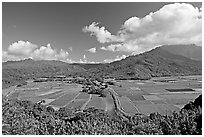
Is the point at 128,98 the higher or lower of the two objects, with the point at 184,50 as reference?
lower

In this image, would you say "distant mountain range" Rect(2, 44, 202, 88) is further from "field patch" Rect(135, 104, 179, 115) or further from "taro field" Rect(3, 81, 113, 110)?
"field patch" Rect(135, 104, 179, 115)

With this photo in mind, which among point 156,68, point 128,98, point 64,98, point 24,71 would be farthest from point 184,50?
point 64,98

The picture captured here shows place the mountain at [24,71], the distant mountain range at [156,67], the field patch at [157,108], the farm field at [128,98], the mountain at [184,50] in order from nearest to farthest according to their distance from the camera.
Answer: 1. the field patch at [157,108]
2. the farm field at [128,98]
3. the mountain at [24,71]
4. the distant mountain range at [156,67]
5. the mountain at [184,50]

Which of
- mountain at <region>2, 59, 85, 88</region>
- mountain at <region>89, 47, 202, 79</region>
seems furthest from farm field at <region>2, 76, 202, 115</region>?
mountain at <region>89, 47, 202, 79</region>

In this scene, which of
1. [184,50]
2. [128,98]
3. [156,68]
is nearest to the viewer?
A: [128,98]

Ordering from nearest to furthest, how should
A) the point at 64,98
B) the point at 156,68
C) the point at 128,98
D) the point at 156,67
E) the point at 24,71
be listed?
the point at 128,98, the point at 64,98, the point at 156,68, the point at 156,67, the point at 24,71

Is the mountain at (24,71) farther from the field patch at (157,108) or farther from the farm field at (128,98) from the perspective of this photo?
the field patch at (157,108)

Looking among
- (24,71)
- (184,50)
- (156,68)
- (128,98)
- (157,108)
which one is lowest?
(157,108)

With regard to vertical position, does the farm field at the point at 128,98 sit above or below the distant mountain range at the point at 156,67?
below

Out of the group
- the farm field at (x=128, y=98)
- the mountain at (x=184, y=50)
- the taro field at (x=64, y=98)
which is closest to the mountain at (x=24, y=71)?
the taro field at (x=64, y=98)

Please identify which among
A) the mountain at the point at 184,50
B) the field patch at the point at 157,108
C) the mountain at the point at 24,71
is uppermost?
the mountain at the point at 184,50

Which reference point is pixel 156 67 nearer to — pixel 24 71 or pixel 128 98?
pixel 128 98
